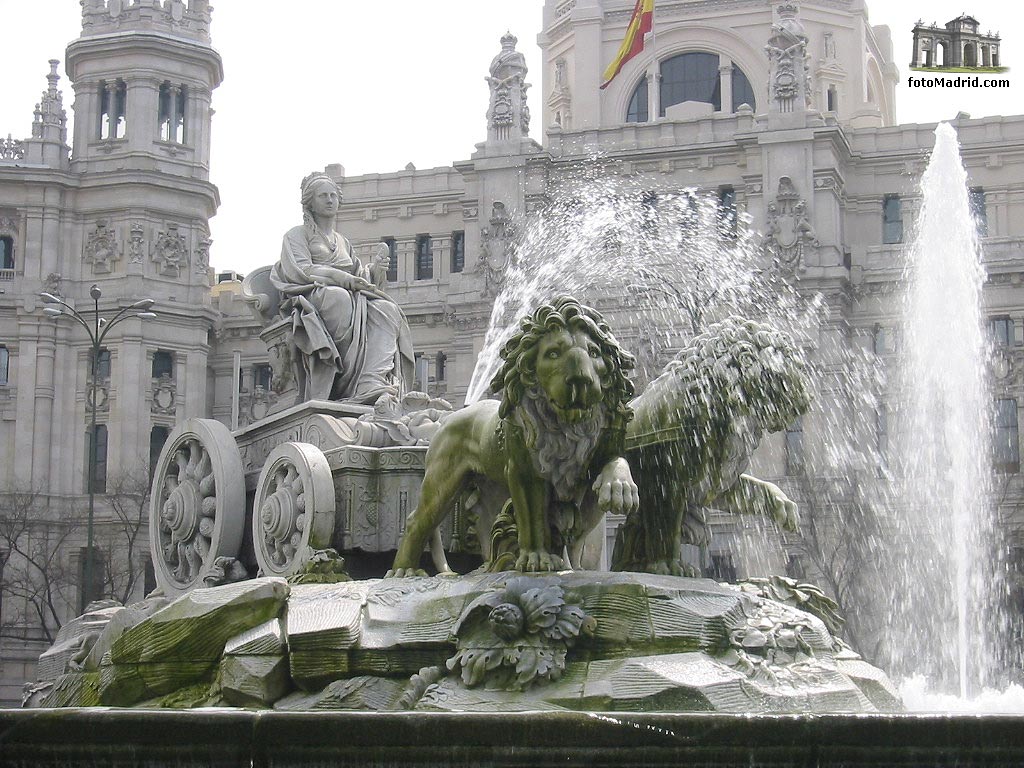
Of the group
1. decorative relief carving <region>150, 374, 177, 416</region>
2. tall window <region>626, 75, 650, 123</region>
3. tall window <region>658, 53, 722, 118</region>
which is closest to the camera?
decorative relief carving <region>150, 374, 177, 416</region>

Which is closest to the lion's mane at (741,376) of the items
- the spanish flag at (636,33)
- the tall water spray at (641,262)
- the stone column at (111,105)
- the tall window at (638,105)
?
the tall water spray at (641,262)

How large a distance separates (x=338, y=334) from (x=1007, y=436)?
4382 cm

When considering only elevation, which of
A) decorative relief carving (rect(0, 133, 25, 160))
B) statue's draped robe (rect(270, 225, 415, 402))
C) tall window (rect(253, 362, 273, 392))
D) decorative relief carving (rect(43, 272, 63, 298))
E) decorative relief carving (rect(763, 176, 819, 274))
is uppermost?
decorative relief carving (rect(0, 133, 25, 160))

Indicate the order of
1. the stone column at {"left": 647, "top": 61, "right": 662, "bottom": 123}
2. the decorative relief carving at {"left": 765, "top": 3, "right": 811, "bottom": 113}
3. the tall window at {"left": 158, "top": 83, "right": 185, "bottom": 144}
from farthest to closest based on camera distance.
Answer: the stone column at {"left": 647, "top": 61, "right": 662, "bottom": 123} < the tall window at {"left": 158, "top": 83, "right": 185, "bottom": 144} < the decorative relief carving at {"left": 765, "top": 3, "right": 811, "bottom": 113}

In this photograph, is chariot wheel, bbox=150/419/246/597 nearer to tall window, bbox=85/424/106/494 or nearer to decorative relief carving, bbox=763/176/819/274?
decorative relief carving, bbox=763/176/819/274

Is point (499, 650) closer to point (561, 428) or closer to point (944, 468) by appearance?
point (561, 428)

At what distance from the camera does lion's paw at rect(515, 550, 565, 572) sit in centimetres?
930

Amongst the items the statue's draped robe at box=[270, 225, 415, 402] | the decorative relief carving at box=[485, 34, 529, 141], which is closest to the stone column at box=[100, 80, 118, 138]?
the decorative relief carving at box=[485, 34, 529, 141]

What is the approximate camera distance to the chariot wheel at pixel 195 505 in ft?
41.4

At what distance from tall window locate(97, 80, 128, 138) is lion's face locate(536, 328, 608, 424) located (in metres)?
59.5

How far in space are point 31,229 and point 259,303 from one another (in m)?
53.5

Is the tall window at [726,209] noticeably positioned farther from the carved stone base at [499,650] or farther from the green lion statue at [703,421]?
the carved stone base at [499,650]

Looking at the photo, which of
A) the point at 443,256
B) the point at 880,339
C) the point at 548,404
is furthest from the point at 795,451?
the point at 548,404

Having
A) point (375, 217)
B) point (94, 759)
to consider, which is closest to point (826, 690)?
point (94, 759)
